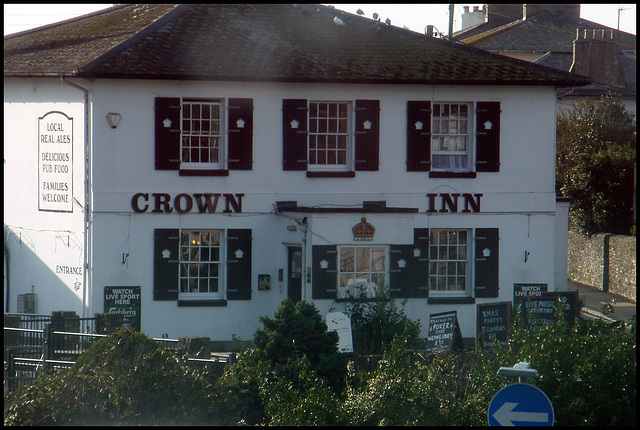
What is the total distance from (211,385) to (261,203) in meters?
8.30

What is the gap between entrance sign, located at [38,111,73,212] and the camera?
18625 mm

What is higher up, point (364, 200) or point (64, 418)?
point (364, 200)

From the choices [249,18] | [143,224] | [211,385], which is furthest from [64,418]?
[249,18]

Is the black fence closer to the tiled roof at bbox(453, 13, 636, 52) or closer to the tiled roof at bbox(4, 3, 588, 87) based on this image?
the tiled roof at bbox(4, 3, 588, 87)

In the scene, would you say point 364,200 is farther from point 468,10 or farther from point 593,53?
point 468,10

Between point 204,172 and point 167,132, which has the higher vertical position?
point 167,132

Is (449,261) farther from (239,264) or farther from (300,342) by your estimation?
(300,342)

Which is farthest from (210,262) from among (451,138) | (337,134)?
(451,138)

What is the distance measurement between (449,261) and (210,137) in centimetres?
614

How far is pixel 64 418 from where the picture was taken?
9844mm

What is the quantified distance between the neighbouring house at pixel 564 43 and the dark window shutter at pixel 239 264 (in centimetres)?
1550

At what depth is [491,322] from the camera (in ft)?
52.0

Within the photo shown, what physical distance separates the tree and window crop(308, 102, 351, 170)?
13090 mm

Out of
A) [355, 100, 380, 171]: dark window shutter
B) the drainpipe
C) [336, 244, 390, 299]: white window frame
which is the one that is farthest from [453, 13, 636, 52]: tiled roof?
the drainpipe
